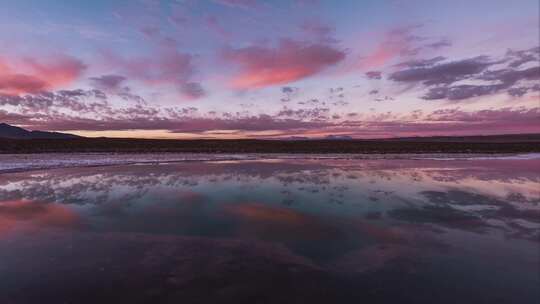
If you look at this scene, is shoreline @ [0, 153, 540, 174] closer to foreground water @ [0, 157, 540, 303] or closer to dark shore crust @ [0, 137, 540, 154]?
dark shore crust @ [0, 137, 540, 154]

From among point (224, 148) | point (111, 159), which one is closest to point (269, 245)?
point (111, 159)

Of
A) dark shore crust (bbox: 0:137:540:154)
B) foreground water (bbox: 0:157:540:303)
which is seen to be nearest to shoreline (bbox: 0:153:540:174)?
dark shore crust (bbox: 0:137:540:154)

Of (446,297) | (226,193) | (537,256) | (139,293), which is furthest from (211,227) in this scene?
(537,256)

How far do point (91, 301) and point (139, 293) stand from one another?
696 millimetres

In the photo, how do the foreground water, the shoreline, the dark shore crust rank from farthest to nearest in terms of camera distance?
the dark shore crust, the shoreline, the foreground water

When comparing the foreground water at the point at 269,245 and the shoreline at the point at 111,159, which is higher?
the shoreline at the point at 111,159

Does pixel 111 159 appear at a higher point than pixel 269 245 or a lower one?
higher

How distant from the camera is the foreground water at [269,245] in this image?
5.13 meters

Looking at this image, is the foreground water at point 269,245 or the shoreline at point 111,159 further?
the shoreline at point 111,159

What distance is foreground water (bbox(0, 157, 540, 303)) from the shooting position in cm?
513

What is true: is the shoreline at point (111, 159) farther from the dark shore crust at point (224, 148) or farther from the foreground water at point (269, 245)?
the foreground water at point (269, 245)

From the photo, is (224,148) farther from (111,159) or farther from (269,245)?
(269,245)

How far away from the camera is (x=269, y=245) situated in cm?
718

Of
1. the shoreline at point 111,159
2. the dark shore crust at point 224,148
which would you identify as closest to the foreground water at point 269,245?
the shoreline at point 111,159
